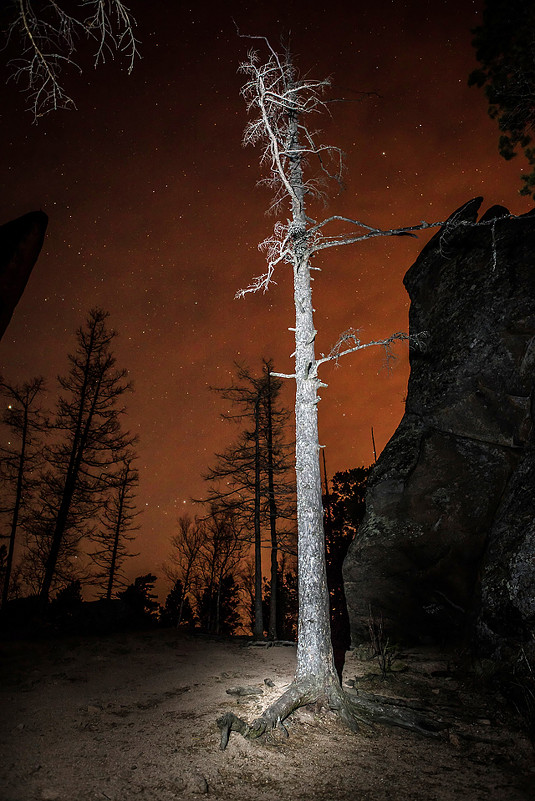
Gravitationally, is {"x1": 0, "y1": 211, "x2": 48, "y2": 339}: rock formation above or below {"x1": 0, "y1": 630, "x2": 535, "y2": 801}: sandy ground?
above

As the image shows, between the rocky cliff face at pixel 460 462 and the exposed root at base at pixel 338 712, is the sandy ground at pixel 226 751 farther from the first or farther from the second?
the rocky cliff face at pixel 460 462

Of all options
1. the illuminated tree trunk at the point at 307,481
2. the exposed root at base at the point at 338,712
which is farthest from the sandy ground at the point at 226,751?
the illuminated tree trunk at the point at 307,481

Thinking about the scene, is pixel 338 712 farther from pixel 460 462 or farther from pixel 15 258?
pixel 460 462

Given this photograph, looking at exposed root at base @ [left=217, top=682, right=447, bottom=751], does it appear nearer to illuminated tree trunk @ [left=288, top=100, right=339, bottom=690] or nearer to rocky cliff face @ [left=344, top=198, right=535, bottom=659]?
illuminated tree trunk @ [left=288, top=100, right=339, bottom=690]

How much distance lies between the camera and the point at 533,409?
928 centimetres

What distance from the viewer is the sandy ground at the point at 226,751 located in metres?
3.97

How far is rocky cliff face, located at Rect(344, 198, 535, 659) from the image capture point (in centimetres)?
1014

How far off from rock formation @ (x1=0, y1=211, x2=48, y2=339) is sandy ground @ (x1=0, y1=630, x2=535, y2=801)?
4.64 metres

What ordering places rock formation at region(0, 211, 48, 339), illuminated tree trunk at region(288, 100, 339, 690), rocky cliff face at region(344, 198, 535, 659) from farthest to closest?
rocky cliff face at region(344, 198, 535, 659) → illuminated tree trunk at region(288, 100, 339, 690) → rock formation at region(0, 211, 48, 339)

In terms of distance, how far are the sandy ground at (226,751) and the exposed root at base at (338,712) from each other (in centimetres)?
14

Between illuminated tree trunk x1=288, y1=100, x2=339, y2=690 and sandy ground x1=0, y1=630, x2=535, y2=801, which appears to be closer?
sandy ground x1=0, y1=630, x2=535, y2=801

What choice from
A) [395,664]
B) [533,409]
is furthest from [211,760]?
[533,409]

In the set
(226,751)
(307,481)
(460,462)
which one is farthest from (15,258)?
(460,462)

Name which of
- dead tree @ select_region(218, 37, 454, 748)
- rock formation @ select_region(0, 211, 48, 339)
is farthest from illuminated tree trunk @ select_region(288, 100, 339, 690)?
rock formation @ select_region(0, 211, 48, 339)
